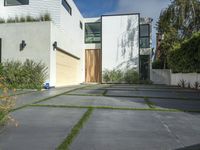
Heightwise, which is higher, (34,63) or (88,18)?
(88,18)

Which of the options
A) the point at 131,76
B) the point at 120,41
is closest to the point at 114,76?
the point at 131,76

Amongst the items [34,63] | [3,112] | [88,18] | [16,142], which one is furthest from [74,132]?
[88,18]

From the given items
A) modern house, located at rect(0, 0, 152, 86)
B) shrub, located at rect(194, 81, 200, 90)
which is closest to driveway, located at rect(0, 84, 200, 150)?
modern house, located at rect(0, 0, 152, 86)

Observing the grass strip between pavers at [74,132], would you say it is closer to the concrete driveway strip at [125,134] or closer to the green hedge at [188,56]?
the concrete driveway strip at [125,134]

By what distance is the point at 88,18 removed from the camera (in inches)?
803

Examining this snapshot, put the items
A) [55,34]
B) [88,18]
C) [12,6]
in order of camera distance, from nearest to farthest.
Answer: [55,34] → [12,6] → [88,18]

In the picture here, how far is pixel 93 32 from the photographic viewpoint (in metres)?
20.2

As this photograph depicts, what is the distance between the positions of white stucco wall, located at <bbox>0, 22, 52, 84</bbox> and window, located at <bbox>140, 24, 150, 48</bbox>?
10.2 metres

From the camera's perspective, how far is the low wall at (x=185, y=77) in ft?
38.7

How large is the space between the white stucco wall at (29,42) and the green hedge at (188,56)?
26.8ft

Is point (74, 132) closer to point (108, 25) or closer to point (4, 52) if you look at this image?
point (4, 52)

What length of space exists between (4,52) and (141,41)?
12057mm

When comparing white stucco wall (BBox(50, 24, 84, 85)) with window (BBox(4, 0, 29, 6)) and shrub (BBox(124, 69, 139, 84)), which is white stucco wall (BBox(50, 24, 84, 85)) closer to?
window (BBox(4, 0, 29, 6))

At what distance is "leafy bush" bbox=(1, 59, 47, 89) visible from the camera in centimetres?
1037
